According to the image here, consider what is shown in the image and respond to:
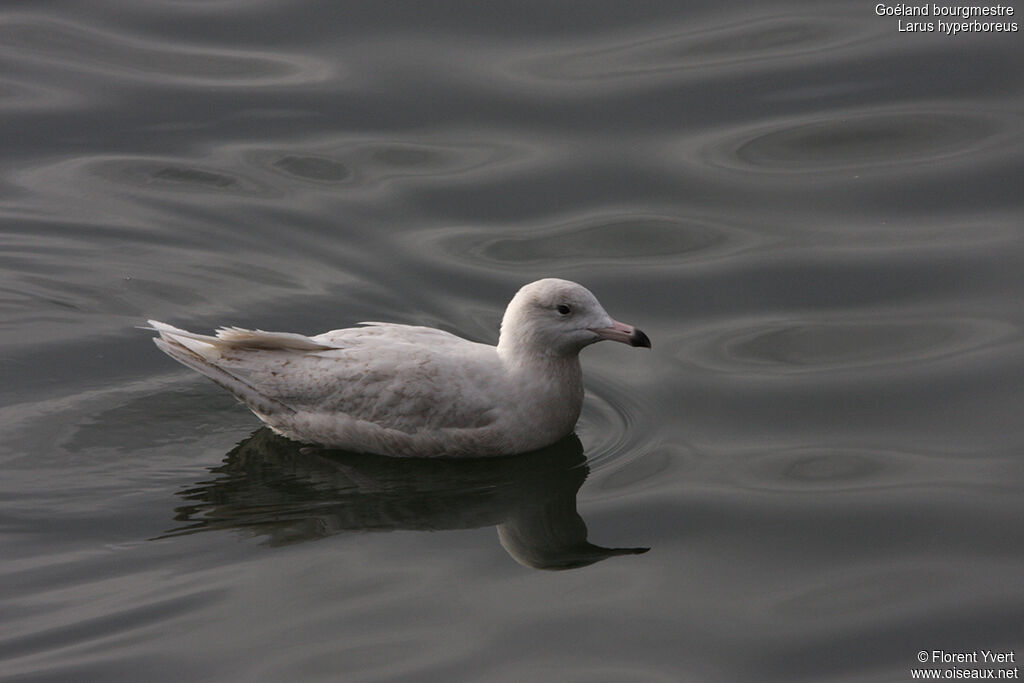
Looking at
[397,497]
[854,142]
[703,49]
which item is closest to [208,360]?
[397,497]

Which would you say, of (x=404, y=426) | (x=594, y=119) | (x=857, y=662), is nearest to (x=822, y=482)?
(x=857, y=662)

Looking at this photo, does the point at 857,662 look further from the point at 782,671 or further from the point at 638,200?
the point at 638,200

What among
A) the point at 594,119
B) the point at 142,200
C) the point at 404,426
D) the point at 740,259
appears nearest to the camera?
the point at 404,426

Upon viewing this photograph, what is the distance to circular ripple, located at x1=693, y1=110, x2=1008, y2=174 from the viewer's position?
443 inches

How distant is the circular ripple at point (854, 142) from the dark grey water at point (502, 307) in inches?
1.4

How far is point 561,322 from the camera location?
8.38 meters

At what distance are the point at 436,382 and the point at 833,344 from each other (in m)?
2.60

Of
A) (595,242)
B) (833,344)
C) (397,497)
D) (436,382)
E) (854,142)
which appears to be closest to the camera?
(397,497)

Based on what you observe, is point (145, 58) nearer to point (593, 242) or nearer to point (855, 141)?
point (593, 242)

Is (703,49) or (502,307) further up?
(703,49)

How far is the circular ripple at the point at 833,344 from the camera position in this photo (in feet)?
30.1

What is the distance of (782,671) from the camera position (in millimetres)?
6574

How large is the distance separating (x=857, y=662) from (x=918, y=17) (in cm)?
750

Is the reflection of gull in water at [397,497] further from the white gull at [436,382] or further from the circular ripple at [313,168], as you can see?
the circular ripple at [313,168]
